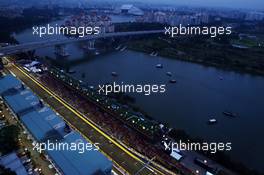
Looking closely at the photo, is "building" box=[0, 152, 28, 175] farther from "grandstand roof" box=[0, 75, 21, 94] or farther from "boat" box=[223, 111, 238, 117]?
"boat" box=[223, 111, 238, 117]

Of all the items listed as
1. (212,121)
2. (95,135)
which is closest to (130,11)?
(212,121)

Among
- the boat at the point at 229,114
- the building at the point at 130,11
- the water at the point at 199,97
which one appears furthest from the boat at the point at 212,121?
the building at the point at 130,11

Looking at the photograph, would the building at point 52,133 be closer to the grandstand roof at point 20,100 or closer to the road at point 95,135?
the grandstand roof at point 20,100

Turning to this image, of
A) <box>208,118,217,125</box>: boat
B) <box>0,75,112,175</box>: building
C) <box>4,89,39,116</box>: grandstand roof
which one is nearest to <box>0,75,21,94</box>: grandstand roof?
<box>0,75,112,175</box>: building

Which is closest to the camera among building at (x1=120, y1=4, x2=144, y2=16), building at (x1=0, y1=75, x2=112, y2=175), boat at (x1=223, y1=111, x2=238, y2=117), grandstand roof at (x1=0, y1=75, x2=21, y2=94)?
building at (x1=0, y1=75, x2=112, y2=175)

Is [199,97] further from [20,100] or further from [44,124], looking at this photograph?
[20,100]
